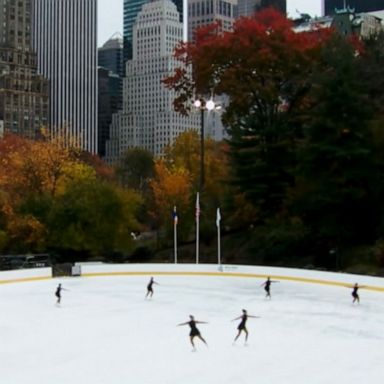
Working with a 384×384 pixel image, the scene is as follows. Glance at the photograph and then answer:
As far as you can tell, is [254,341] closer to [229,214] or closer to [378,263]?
[378,263]

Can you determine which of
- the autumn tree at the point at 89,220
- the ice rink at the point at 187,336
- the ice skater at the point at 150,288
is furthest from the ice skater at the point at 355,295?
the autumn tree at the point at 89,220

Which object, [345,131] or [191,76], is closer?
[345,131]

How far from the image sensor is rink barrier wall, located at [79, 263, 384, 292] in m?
32.6

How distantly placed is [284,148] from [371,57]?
893cm

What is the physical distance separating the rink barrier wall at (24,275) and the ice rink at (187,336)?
337 centimetres

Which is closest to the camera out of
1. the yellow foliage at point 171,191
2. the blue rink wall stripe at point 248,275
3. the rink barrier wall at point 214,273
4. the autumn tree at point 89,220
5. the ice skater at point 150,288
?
the ice skater at point 150,288

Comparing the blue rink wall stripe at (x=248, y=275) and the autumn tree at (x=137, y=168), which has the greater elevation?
the autumn tree at (x=137, y=168)

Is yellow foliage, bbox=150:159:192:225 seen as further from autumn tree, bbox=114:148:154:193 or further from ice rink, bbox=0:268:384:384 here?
autumn tree, bbox=114:148:154:193

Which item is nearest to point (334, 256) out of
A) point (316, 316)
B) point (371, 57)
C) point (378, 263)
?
point (378, 263)

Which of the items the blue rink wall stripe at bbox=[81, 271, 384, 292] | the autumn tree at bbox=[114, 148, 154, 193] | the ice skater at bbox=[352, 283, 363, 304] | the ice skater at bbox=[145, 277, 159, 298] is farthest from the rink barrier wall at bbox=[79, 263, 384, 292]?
the autumn tree at bbox=[114, 148, 154, 193]

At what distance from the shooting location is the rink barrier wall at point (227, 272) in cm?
3264

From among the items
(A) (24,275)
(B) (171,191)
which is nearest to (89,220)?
(A) (24,275)

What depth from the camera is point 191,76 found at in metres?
55.3

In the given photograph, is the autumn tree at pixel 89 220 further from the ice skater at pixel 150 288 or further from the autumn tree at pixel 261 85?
the ice skater at pixel 150 288
